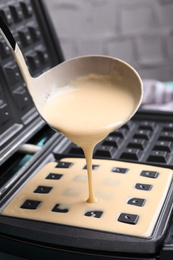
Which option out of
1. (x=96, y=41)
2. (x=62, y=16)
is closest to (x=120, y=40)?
(x=96, y=41)

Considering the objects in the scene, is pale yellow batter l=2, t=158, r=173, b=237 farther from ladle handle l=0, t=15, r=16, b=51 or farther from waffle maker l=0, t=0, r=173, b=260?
ladle handle l=0, t=15, r=16, b=51

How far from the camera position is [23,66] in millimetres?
680

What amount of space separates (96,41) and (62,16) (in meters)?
0.22

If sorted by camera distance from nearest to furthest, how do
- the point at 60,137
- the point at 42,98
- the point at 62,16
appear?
the point at 42,98, the point at 60,137, the point at 62,16

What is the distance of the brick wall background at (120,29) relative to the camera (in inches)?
91.1

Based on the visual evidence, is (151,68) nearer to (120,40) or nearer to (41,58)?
(120,40)

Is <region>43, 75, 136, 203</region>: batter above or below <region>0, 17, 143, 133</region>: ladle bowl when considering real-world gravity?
below

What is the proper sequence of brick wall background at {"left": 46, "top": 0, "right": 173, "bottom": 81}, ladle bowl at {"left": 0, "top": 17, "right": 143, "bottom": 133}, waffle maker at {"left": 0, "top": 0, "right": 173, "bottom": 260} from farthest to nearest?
brick wall background at {"left": 46, "top": 0, "right": 173, "bottom": 81}, ladle bowl at {"left": 0, "top": 17, "right": 143, "bottom": 133}, waffle maker at {"left": 0, "top": 0, "right": 173, "bottom": 260}

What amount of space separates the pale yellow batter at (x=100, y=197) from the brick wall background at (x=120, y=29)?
163cm

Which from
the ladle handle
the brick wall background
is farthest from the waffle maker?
the brick wall background

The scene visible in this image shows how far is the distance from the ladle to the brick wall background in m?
1.57

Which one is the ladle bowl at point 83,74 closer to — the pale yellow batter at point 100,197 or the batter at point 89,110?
the batter at point 89,110

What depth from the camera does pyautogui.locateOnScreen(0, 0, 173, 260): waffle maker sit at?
62 cm

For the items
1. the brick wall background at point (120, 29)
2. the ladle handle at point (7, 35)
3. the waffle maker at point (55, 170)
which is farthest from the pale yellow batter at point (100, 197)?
the brick wall background at point (120, 29)
